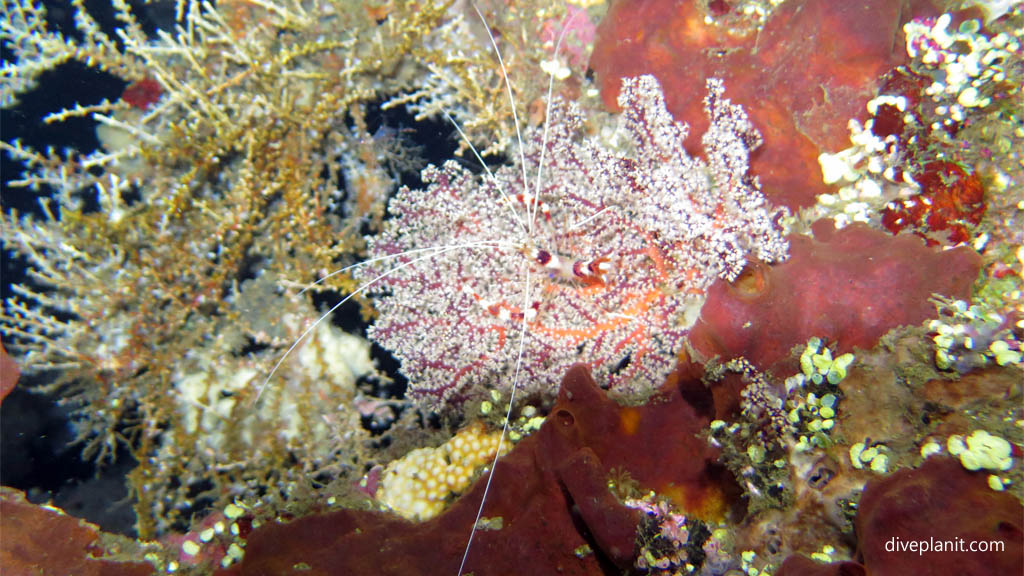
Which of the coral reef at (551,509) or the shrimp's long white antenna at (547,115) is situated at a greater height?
the shrimp's long white antenna at (547,115)

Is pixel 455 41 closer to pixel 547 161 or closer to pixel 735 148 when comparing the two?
pixel 547 161

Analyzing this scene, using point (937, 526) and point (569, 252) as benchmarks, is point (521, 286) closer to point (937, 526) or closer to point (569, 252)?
point (569, 252)

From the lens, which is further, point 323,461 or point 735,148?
point 323,461

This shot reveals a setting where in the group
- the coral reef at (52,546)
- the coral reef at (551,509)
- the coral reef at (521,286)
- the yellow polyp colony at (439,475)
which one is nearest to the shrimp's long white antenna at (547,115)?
the coral reef at (521,286)

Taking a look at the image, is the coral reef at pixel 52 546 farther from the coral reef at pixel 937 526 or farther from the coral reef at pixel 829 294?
the coral reef at pixel 937 526

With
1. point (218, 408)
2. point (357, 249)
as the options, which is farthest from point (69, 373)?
point (357, 249)

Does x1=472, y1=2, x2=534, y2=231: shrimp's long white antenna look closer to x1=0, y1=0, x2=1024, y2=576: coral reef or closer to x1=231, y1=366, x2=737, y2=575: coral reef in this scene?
x1=0, y1=0, x2=1024, y2=576: coral reef

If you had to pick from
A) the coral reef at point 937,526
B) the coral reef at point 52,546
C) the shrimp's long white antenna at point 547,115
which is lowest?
the coral reef at point 52,546
